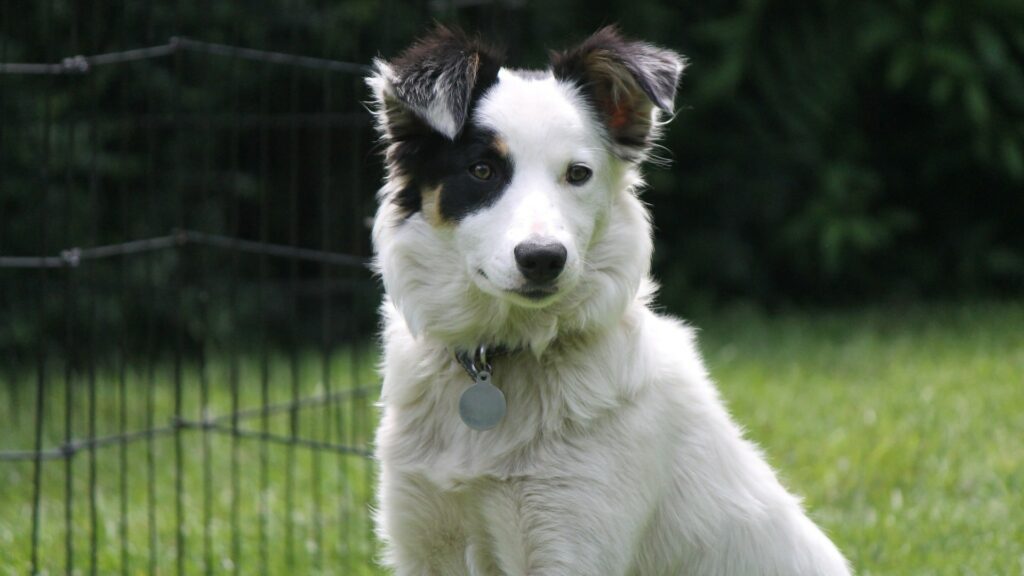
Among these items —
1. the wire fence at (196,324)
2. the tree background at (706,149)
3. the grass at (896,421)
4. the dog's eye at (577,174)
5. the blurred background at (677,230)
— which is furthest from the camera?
the tree background at (706,149)

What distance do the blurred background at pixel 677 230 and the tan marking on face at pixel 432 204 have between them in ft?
6.89

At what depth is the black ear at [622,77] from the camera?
10.2 feet

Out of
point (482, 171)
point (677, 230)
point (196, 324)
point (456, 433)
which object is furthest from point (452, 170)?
point (677, 230)

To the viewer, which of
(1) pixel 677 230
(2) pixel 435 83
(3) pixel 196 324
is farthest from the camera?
(1) pixel 677 230

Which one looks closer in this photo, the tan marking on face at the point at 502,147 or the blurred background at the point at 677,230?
the tan marking on face at the point at 502,147

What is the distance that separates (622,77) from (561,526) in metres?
1.12

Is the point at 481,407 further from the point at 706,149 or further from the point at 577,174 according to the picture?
the point at 706,149

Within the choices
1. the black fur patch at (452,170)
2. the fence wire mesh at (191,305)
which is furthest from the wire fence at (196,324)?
A: the black fur patch at (452,170)

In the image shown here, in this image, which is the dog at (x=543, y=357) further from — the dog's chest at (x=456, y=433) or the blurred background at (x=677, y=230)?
the blurred background at (x=677, y=230)

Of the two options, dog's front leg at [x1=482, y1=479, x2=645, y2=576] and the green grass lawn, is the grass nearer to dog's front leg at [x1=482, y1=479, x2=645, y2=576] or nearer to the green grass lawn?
the green grass lawn

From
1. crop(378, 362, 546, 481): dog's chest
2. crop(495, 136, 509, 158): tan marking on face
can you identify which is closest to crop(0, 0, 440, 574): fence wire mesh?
crop(378, 362, 546, 481): dog's chest

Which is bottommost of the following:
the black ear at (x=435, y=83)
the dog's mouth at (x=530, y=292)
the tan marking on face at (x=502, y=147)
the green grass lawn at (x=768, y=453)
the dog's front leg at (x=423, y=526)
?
the green grass lawn at (x=768, y=453)

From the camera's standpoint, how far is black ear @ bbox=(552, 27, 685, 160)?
3115mm

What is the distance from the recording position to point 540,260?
2828mm
